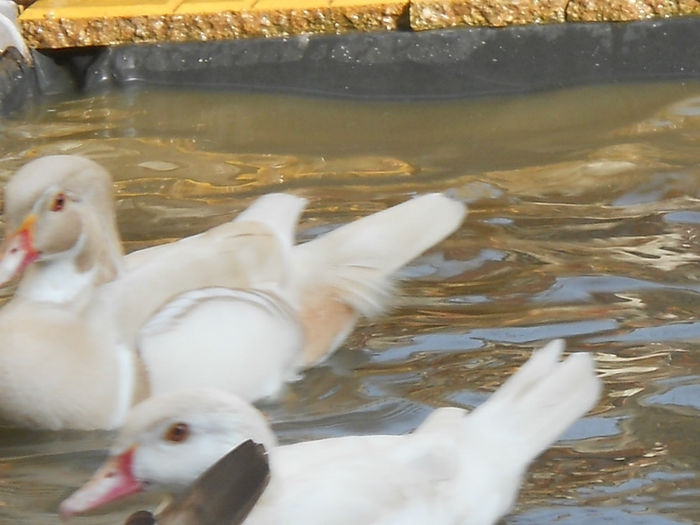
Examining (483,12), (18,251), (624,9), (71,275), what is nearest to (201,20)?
(483,12)

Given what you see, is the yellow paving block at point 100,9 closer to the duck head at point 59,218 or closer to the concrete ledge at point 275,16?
the concrete ledge at point 275,16

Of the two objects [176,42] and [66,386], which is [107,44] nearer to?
[176,42]

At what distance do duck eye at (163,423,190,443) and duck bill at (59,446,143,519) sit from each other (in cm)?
9

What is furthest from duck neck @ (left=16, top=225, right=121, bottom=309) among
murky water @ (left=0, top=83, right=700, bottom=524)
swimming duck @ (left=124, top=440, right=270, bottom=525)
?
swimming duck @ (left=124, top=440, right=270, bottom=525)

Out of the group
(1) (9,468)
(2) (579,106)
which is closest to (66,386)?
(1) (9,468)

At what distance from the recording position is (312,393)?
4.03m

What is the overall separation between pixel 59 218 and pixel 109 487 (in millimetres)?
1224

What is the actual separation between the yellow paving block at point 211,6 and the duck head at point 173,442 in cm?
464

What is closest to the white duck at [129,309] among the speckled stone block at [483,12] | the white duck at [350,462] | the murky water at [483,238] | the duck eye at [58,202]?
the duck eye at [58,202]

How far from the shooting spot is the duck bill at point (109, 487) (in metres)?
2.82

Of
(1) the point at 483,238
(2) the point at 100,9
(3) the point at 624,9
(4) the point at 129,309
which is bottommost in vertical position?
(1) the point at 483,238

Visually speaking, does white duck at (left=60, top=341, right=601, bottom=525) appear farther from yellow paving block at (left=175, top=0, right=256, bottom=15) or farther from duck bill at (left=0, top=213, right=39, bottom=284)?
yellow paving block at (left=175, top=0, right=256, bottom=15)

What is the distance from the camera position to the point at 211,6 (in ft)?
23.8

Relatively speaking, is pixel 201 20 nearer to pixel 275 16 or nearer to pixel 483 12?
pixel 275 16
